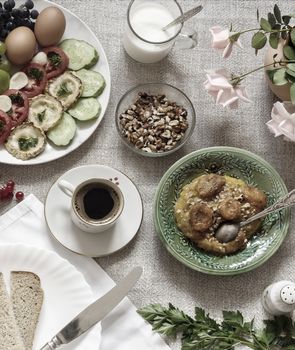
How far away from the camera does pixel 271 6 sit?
1.86 m

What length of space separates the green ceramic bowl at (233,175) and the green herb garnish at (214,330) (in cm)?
11

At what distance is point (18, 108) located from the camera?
1724 mm

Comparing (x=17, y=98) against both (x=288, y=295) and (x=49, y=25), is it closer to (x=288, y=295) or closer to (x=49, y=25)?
(x=49, y=25)

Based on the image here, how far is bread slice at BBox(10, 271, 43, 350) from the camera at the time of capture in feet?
5.40

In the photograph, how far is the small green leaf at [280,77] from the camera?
1.58 meters

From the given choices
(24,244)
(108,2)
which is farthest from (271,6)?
(24,244)

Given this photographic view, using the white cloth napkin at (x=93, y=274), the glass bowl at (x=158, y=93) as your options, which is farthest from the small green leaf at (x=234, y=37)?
the white cloth napkin at (x=93, y=274)

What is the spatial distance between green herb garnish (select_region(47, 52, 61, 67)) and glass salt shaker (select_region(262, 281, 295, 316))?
2.28 ft

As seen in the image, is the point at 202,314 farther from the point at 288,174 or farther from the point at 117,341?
the point at 288,174

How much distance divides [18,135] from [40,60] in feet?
0.59

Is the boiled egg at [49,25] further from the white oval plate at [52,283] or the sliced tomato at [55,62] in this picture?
the white oval plate at [52,283]

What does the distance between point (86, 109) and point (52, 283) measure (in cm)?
40

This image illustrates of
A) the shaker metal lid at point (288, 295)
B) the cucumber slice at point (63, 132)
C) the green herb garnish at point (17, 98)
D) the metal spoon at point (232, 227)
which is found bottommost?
the shaker metal lid at point (288, 295)

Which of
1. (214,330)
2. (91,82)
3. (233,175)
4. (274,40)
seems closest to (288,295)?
(214,330)
